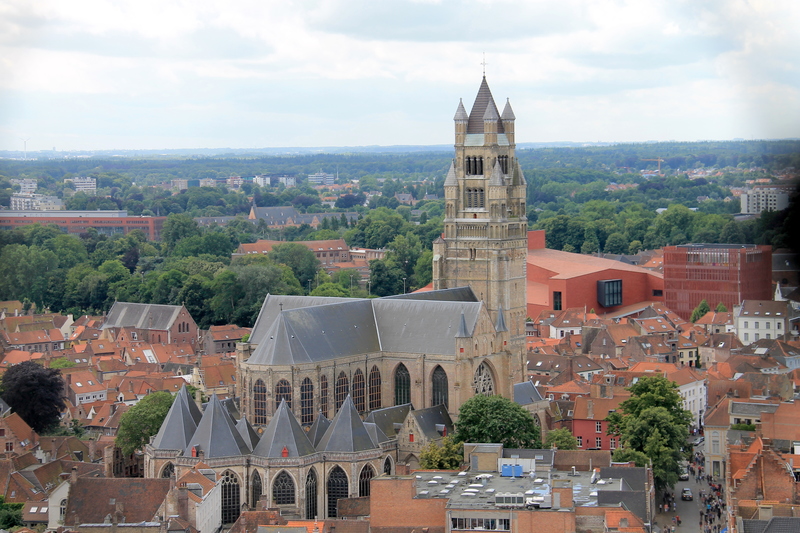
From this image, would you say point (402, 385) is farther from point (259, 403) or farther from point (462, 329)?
point (259, 403)

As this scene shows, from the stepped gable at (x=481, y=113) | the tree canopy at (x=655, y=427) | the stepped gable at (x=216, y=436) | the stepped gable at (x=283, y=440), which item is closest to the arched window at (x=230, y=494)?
the stepped gable at (x=216, y=436)

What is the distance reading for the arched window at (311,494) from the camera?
2479 inches

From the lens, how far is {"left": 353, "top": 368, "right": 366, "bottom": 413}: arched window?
73.1 meters

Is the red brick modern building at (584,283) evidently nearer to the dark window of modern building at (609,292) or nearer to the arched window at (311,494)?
the dark window of modern building at (609,292)

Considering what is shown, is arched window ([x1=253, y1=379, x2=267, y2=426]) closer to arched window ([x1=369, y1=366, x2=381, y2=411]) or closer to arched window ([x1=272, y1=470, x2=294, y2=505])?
arched window ([x1=272, y1=470, x2=294, y2=505])

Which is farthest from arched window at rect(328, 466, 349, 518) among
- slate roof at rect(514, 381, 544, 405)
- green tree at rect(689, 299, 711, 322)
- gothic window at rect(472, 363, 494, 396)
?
green tree at rect(689, 299, 711, 322)

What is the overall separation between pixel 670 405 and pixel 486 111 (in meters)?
23.9

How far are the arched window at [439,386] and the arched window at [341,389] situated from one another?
490cm

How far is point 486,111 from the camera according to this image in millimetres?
87500

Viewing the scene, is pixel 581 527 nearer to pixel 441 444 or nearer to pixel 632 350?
pixel 441 444

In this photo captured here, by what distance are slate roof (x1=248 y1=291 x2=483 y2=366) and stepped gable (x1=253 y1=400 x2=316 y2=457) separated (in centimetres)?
594

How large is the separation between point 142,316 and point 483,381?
60441 mm

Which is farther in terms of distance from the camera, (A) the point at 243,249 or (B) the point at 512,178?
(A) the point at 243,249

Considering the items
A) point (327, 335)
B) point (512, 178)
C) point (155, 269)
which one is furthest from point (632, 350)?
point (155, 269)
